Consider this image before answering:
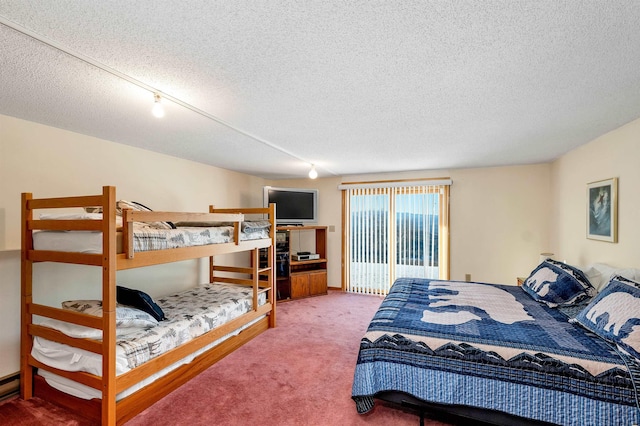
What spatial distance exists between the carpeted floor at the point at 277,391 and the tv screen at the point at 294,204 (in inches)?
84.9

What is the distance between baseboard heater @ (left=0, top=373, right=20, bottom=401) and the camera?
7.30ft

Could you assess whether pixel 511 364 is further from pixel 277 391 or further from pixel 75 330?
pixel 75 330

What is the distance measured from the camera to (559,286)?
2602mm

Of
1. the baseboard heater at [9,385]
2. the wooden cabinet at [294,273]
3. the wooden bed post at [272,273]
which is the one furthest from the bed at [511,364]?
the wooden cabinet at [294,273]

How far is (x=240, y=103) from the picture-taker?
2119 millimetres

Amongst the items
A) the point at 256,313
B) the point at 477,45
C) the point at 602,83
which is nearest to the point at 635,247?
the point at 602,83

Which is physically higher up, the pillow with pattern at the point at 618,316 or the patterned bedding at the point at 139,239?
the patterned bedding at the point at 139,239

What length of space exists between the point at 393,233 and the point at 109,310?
4.27 meters

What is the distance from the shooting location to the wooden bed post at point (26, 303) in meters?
2.21

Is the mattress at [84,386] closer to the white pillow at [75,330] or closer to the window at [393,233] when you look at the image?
the white pillow at [75,330]

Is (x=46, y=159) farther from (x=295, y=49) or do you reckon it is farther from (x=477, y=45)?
(x=477, y=45)

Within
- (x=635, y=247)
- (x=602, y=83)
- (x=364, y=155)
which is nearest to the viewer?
(x=602, y=83)

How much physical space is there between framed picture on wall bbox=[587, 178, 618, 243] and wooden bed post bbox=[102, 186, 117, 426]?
4.20 metres

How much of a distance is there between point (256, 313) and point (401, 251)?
2.84m
